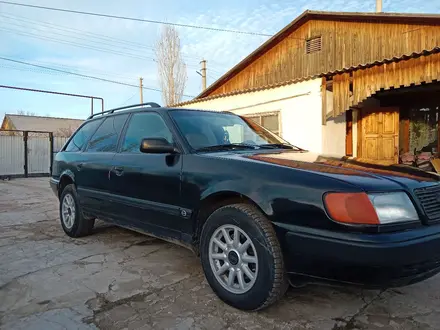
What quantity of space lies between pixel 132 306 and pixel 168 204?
0.86 m

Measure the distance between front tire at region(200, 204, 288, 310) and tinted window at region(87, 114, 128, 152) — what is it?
6.02 feet

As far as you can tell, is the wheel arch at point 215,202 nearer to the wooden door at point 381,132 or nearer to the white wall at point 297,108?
the white wall at point 297,108

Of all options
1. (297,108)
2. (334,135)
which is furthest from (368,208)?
(334,135)

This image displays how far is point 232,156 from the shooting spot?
276 cm

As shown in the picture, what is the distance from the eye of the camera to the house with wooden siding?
711 cm

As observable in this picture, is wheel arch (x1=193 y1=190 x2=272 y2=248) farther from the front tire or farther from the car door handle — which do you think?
the car door handle

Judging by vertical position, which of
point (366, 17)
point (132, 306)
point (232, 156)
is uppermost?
point (366, 17)

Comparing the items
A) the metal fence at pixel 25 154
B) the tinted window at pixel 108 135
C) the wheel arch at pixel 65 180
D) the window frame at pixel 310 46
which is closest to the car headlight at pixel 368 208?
the tinted window at pixel 108 135

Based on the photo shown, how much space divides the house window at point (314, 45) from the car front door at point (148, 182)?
11.9 meters

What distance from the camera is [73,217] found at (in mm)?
4547

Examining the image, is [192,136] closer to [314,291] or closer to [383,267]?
[314,291]

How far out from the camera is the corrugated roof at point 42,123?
136 feet

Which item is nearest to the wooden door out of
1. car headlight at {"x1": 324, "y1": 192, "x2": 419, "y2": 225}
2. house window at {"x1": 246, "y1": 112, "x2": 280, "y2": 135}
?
house window at {"x1": 246, "y1": 112, "x2": 280, "y2": 135}

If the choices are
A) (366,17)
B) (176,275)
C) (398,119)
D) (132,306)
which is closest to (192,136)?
(176,275)
